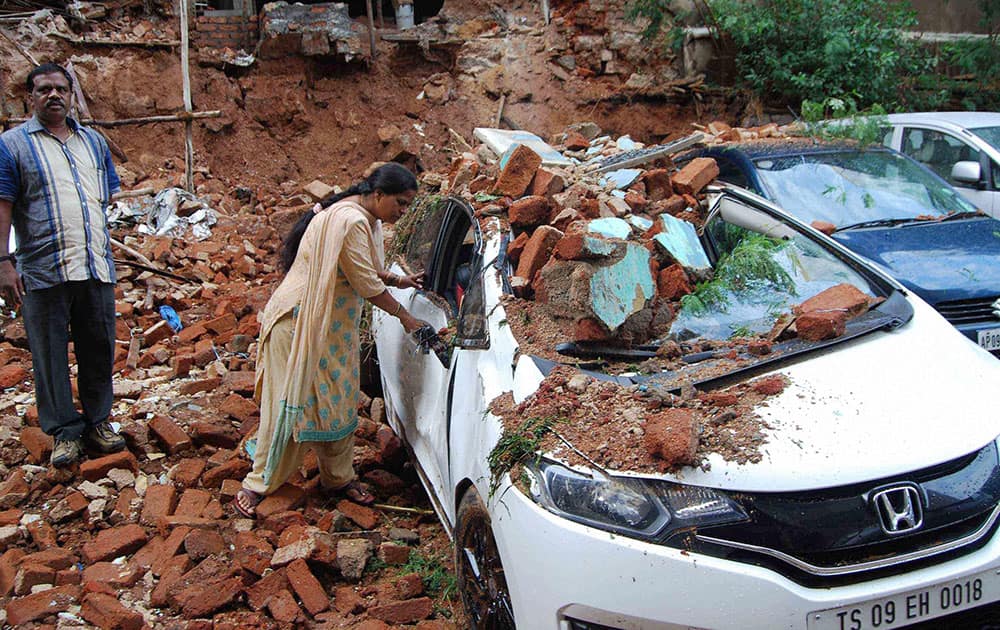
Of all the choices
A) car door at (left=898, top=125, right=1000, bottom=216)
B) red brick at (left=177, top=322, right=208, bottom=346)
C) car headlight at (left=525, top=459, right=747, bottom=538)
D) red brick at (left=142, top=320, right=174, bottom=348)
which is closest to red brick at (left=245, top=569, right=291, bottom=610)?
car headlight at (left=525, top=459, right=747, bottom=538)

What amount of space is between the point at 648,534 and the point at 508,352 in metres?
0.98

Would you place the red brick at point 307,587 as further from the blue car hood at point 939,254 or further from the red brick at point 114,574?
the blue car hood at point 939,254

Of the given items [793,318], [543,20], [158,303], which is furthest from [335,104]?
[793,318]

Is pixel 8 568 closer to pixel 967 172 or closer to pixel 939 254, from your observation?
pixel 939 254

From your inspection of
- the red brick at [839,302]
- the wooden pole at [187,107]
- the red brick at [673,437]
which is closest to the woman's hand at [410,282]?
the red brick at [839,302]

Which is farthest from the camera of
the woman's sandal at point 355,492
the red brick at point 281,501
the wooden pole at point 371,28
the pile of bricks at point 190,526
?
the wooden pole at point 371,28

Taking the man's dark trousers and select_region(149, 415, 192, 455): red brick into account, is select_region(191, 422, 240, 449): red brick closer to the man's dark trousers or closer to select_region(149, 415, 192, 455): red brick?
select_region(149, 415, 192, 455): red brick

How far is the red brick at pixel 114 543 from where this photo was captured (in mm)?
3971

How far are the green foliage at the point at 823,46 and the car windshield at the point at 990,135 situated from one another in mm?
2864

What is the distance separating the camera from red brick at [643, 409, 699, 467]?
245cm

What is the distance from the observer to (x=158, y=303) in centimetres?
800

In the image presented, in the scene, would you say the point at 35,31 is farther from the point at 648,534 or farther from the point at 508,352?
the point at 648,534

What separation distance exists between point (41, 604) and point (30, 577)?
0.25 metres

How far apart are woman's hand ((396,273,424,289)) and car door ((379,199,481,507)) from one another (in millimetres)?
41
